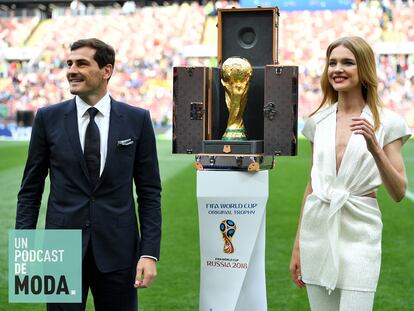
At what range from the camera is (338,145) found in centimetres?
297

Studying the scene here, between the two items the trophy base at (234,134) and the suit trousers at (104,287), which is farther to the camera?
the trophy base at (234,134)

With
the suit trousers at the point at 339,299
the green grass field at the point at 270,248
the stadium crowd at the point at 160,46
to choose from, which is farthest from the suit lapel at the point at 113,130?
the stadium crowd at the point at 160,46

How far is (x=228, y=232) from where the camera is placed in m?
3.67

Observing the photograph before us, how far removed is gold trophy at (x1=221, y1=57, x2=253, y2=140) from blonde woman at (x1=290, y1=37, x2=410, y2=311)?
0.77 m

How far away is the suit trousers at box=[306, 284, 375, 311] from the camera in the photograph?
2.86 metres

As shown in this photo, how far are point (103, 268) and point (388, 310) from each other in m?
3.28

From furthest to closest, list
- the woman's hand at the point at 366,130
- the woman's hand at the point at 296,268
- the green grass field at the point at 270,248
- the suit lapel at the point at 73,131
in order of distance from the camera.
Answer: the green grass field at the point at 270,248
the woman's hand at the point at 296,268
the suit lapel at the point at 73,131
the woman's hand at the point at 366,130

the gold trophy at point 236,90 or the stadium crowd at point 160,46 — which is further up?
the stadium crowd at point 160,46

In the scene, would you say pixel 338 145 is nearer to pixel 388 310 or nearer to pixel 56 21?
pixel 388 310

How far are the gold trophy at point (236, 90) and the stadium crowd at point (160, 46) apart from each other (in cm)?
2671

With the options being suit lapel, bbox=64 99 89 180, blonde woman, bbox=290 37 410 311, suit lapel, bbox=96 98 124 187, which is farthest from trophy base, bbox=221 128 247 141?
suit lapel, bbox=64 99 89 180

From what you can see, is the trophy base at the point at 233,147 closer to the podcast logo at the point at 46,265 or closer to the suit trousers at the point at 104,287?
the suit trousers at the point at 104,287

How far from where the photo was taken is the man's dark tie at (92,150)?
2.87 meters

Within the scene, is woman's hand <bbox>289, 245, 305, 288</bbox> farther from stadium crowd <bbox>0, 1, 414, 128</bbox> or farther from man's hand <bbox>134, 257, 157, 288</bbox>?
stadium crowd <bbox>0, 1, 414, 128</bbox>
